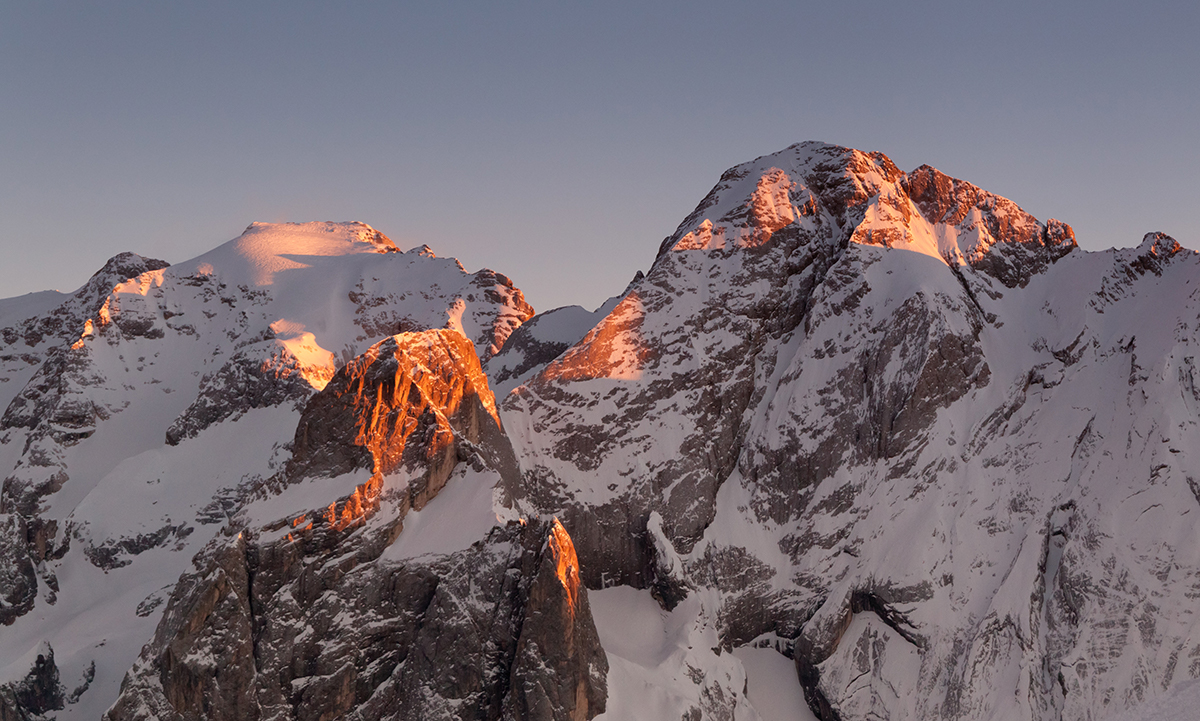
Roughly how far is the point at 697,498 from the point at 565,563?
22.5 meters

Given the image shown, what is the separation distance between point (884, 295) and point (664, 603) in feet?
119

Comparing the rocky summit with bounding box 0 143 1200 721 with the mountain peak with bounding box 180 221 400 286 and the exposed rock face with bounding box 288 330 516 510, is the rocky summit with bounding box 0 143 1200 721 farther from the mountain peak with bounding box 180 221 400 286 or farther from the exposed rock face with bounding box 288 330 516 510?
the mountain peak with bounding box 180 221 400 286

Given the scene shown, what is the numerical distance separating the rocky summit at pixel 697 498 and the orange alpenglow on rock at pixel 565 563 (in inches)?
10.1

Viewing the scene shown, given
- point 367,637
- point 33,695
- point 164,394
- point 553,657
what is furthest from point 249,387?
point 553,657

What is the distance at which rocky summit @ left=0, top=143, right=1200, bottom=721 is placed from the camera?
75562mm

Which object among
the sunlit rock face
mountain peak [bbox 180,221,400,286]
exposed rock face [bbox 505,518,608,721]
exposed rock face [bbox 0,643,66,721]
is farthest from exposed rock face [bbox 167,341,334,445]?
exposed rock face [bbox 505,518,608,721]

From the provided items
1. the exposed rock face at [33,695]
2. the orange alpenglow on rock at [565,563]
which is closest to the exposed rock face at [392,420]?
the orange alpenglow on rock at [565,563]

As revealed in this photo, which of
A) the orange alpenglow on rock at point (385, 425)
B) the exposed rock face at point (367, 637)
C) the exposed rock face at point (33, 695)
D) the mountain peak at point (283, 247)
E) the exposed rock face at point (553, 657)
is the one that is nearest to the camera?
the exposed rock face at point (367, 637)

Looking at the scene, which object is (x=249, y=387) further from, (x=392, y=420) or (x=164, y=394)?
(x=392, y=420)

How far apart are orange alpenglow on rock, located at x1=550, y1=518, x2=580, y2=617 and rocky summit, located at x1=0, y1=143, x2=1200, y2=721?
0.26m

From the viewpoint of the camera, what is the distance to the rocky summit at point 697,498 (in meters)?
75.6

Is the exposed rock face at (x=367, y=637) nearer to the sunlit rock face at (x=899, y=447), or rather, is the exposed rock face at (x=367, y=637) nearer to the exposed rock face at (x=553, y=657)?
the exposed rock face at (x=553, y=657)

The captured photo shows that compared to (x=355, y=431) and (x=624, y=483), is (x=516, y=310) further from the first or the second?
(x=355, y=431)

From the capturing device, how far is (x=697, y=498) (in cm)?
9619
